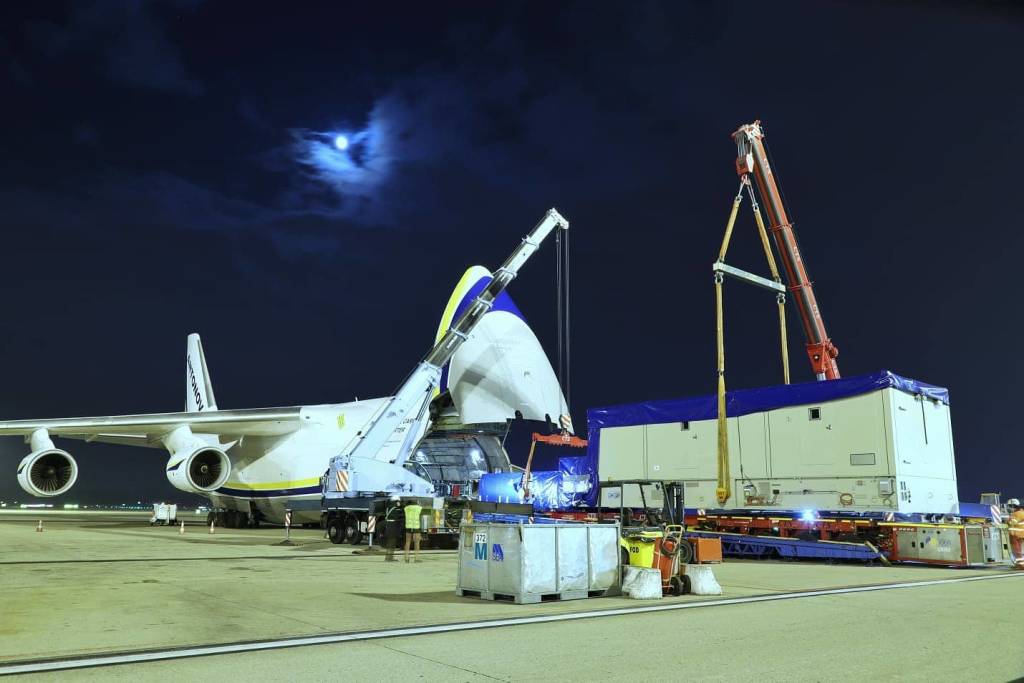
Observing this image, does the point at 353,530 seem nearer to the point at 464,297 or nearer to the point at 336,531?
the point at 336,531

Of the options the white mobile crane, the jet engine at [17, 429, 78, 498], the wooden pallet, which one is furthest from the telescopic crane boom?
the jet engine at [17, 429, 78, 498]

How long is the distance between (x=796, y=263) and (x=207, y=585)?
26.4m

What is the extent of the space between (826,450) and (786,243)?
14377 mm

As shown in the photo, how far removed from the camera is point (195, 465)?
29734 millimetres

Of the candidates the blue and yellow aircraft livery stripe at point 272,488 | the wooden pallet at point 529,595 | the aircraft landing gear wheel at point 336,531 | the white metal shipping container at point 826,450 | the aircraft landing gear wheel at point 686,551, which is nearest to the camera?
the wooden pallet at point 529,595

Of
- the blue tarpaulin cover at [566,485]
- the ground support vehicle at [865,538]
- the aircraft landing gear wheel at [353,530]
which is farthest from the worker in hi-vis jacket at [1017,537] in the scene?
the aircraft landing gear wheel at [353,530]

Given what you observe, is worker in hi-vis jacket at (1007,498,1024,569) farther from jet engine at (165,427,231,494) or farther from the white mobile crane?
jet engine at (165,427,231,494)

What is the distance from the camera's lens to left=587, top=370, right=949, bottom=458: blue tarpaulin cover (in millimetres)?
18797

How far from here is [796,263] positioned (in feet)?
103

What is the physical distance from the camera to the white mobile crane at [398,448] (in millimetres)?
23047

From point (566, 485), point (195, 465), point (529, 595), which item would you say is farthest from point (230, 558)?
point (195, 465)

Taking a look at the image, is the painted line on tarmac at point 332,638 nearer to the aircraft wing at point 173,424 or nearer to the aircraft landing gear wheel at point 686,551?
the aircraft landing gear wheel at point 686,551

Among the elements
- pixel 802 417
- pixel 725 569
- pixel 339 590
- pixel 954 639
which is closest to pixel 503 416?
pixel 802 417

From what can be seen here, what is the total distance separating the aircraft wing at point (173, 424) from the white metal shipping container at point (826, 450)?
52.2 ft
